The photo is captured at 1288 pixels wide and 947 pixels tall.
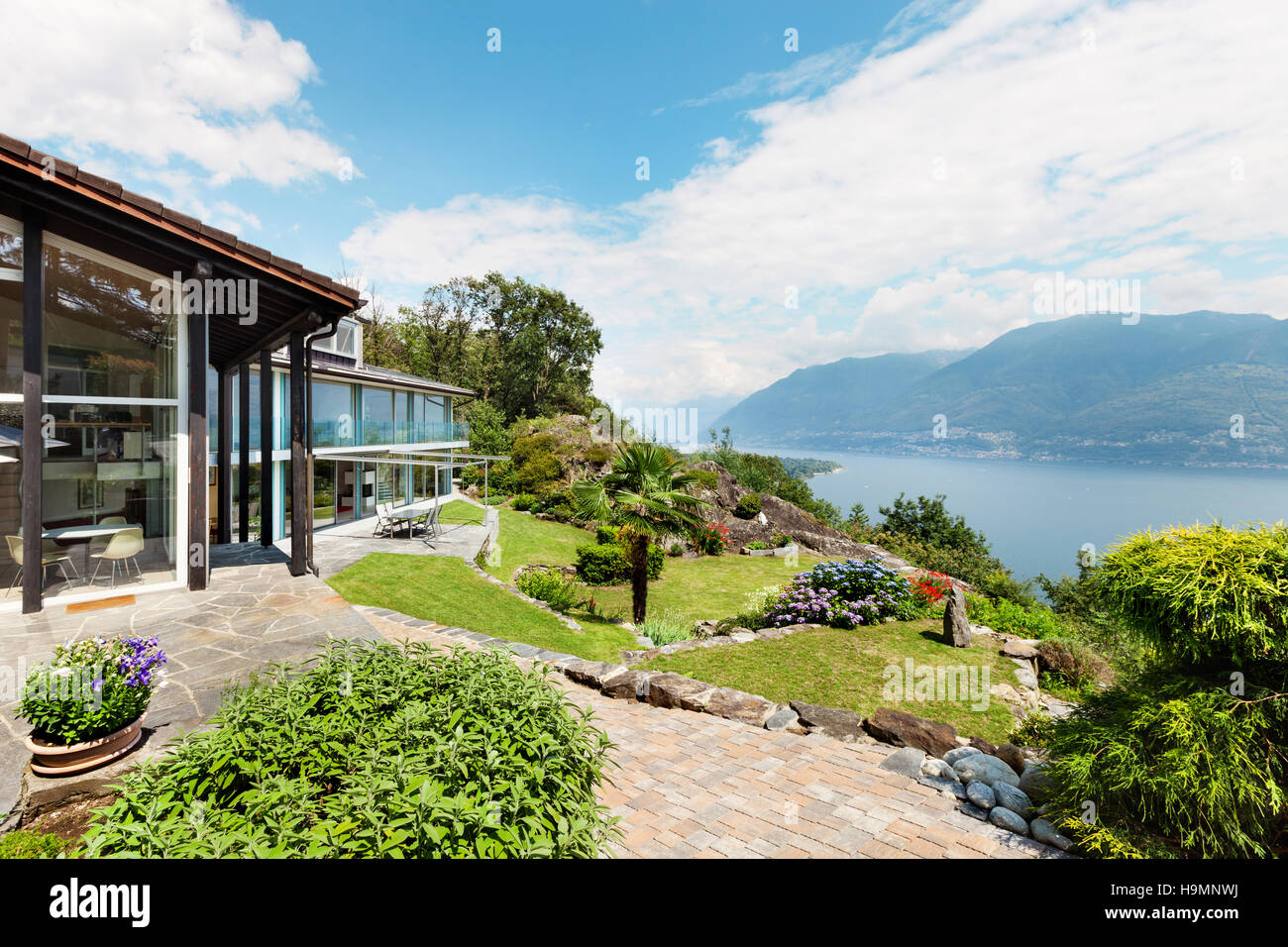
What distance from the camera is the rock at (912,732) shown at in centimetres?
530

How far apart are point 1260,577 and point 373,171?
2527 centimetres

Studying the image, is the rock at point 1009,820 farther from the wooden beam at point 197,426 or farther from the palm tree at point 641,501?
the wooden beam at point 197,426

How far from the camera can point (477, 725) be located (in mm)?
2811

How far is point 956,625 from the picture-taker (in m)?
9.81

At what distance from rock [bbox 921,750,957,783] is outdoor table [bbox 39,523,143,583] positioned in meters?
10.1

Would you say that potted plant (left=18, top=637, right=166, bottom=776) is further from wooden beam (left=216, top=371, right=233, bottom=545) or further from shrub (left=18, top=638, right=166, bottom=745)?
wooden beam (left=216, top=371, right=233, bottom=545)

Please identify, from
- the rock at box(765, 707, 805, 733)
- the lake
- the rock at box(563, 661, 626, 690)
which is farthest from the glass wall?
Answer: the lake

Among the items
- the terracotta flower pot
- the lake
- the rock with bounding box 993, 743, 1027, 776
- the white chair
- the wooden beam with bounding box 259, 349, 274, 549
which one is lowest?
the lake

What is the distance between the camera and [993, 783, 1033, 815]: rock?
12.9ft

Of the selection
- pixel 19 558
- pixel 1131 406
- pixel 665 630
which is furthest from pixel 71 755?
pixel 1131 406

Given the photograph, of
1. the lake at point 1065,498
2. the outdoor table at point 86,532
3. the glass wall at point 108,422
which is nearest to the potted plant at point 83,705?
the outdoor table at point 86,532

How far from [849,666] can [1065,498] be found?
115 metres

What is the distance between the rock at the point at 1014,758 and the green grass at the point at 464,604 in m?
5.80

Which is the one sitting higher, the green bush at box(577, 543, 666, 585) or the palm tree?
the palm tree
